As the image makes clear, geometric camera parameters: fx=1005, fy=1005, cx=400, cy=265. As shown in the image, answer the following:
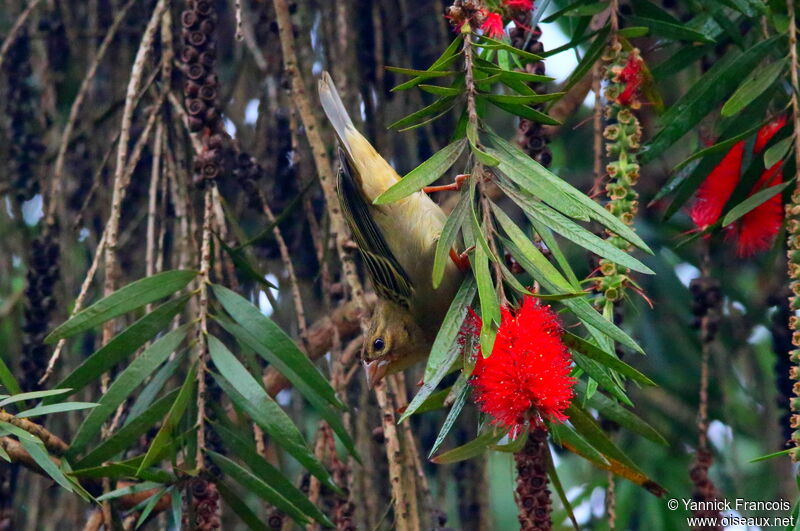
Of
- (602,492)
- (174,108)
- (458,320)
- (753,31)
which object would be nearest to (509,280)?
(458,320)

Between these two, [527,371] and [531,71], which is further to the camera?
[531,71]

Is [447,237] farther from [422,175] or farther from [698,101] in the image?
[698,101]

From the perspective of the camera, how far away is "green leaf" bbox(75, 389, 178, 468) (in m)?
2.54

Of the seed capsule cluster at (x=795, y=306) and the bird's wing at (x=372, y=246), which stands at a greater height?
Result: the bird's wing at (x=372, y=246)

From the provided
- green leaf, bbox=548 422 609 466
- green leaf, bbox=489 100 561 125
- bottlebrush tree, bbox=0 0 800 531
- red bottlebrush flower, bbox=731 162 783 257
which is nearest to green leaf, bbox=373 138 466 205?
bottlebrush tree, bbox=0 0 800 531

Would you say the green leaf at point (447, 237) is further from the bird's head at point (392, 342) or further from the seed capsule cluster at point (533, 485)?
the bird's head at point (392, 342)

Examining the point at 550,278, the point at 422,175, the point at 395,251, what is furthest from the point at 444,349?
the point at 395,251

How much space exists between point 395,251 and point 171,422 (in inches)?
47.7

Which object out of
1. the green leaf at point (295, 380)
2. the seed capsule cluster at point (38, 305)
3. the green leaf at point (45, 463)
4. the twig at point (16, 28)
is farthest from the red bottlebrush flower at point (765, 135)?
the twig at point (16, 28)

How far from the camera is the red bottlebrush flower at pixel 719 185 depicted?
8.75ft

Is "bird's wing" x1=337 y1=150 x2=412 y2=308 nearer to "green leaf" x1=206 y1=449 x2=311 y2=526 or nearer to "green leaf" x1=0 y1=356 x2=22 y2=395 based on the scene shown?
"green leaf" x1=206 y1=449 x2=311 y2=526

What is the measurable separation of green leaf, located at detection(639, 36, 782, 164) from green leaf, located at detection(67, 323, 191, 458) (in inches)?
51.7

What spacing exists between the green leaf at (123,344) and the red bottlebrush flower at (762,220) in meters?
1.48

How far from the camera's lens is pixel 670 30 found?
2.61m
